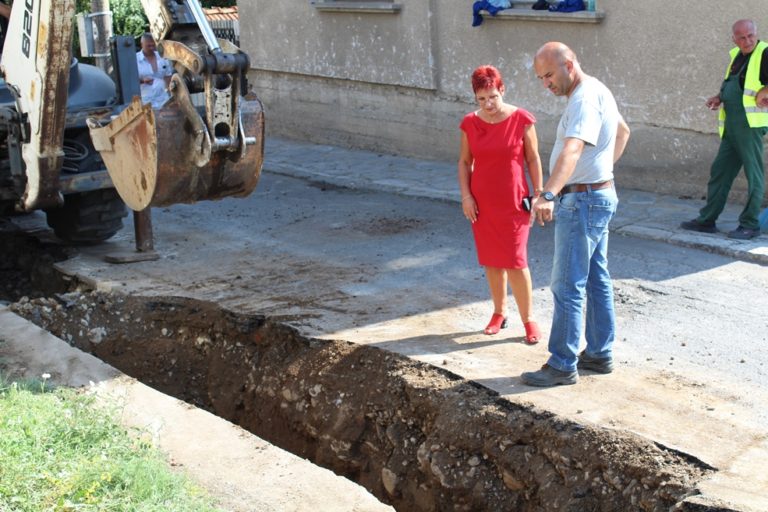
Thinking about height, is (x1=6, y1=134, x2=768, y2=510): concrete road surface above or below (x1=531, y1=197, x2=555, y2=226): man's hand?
below

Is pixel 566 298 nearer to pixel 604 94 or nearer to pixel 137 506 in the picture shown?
pixel 604 94

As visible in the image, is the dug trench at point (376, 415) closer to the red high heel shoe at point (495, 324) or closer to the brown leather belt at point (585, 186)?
the red high heel shoe at point (495, 324)

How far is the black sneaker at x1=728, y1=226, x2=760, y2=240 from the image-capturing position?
27.5ft

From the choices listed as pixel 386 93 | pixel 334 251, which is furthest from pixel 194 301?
pixel 386 93

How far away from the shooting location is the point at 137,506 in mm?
4230

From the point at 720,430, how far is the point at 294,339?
2799mm

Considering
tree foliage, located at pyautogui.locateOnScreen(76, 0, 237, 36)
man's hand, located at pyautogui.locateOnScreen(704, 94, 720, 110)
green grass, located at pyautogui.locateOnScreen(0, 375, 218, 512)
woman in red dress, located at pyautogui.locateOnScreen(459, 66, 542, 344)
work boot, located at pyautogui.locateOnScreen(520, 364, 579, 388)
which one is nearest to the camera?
green grass, located at pyautogui.locateOnScreen(0, 375, 218, 512)

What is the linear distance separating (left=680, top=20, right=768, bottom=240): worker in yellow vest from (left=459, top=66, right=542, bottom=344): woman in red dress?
303cm

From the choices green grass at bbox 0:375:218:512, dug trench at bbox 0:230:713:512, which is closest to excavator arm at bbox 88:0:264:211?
dug trench at bbox 0:230:713:512

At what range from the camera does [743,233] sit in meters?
8.41

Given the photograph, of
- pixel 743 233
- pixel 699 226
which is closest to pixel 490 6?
pixel 699 226

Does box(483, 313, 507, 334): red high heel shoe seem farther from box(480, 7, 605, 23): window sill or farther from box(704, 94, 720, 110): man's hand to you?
box(480, 7, 605, 23): window sill

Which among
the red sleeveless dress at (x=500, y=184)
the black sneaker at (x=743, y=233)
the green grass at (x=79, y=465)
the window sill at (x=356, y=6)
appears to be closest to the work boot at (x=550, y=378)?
the red sleeveless dress at (x=500, y=184)

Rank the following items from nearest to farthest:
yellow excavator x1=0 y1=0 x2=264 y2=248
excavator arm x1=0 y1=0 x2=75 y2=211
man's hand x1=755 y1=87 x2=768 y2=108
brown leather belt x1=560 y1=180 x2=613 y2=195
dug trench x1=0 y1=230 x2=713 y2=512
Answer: dug trench x1=0 y1=230 x2=713 y2=512
brown leather belt x1=560 y1=180 x2=613 y2=195
yellow excavator x1=0 y1=0 x2=264 y2=248
excavator arm x1=0 y1=0 x2=75 y2=211
man's hand x1=755 y1=87 x2=768 y2=108
